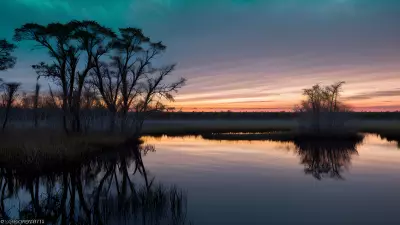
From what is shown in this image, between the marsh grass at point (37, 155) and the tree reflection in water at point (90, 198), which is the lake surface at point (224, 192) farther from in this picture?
the marsh grass at point (37, 155)

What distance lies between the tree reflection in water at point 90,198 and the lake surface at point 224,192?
0.03 meters

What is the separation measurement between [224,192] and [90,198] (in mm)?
6105

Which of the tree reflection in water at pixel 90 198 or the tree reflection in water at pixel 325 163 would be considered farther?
the tree reflection in water at pixel 325 163

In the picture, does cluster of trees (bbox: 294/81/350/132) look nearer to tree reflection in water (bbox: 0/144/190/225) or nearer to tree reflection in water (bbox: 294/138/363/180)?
tree reflection in water (bbox: 294/138/363/180)

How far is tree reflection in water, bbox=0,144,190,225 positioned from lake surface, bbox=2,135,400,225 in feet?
0.11

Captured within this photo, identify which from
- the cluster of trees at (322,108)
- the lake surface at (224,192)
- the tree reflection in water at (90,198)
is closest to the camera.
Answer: the tree reflection in water at (90,198)

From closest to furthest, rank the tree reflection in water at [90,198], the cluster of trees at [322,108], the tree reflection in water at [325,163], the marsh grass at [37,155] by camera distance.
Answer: the tree reflection in water at [90,198] → the marsh grass at [37,155] → the tree reflection in water at [325,163] → the cluster of trees at [322,108]

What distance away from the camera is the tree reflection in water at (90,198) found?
9.73 metres

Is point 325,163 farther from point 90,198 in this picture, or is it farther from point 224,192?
point 90,198

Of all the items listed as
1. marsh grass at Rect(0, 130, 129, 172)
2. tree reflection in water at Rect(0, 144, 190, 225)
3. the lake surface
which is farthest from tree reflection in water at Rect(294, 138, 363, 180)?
marsh grass at Rect(0, 130, 129, 172)

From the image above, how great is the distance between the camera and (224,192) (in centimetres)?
1395

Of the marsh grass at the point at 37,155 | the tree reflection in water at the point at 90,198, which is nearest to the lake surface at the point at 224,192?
the tree reflection in water at the point at 90,198

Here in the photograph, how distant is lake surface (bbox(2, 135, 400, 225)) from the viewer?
1023 cm

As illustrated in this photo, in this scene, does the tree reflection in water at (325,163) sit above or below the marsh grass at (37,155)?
below
